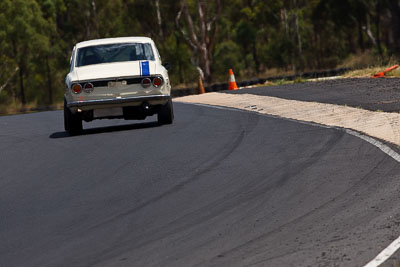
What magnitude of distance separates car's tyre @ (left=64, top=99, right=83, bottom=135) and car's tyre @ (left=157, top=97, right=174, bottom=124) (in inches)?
58.0

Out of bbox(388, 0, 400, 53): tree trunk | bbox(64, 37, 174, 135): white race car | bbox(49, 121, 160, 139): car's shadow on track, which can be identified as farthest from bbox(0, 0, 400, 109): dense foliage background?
bbox(64, 37, 174, 135): white race car

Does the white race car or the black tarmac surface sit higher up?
the white race car

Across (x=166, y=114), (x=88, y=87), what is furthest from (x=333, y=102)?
(x=88, y=87)

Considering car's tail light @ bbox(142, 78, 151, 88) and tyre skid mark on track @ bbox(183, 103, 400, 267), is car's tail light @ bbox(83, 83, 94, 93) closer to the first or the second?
car's tail light @ bbox(142, 78, 151, 88)

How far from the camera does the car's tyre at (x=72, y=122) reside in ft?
48.7

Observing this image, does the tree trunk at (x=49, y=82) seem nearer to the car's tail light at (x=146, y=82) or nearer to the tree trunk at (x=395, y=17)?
the tree trunk at (x=395, y=17)

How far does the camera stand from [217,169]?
9812mm

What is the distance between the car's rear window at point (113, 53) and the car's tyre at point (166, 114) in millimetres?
952

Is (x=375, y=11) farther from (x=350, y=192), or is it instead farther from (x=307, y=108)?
(x=350, y=192)

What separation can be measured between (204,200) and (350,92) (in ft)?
34.9

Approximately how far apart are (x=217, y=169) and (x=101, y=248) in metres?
3.49

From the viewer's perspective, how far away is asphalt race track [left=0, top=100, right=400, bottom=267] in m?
6.17

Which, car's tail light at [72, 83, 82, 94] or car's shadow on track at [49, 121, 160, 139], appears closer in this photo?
car's tail light at [72, 83, 82, 94]

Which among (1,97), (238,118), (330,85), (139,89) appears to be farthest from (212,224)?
(1,97)
